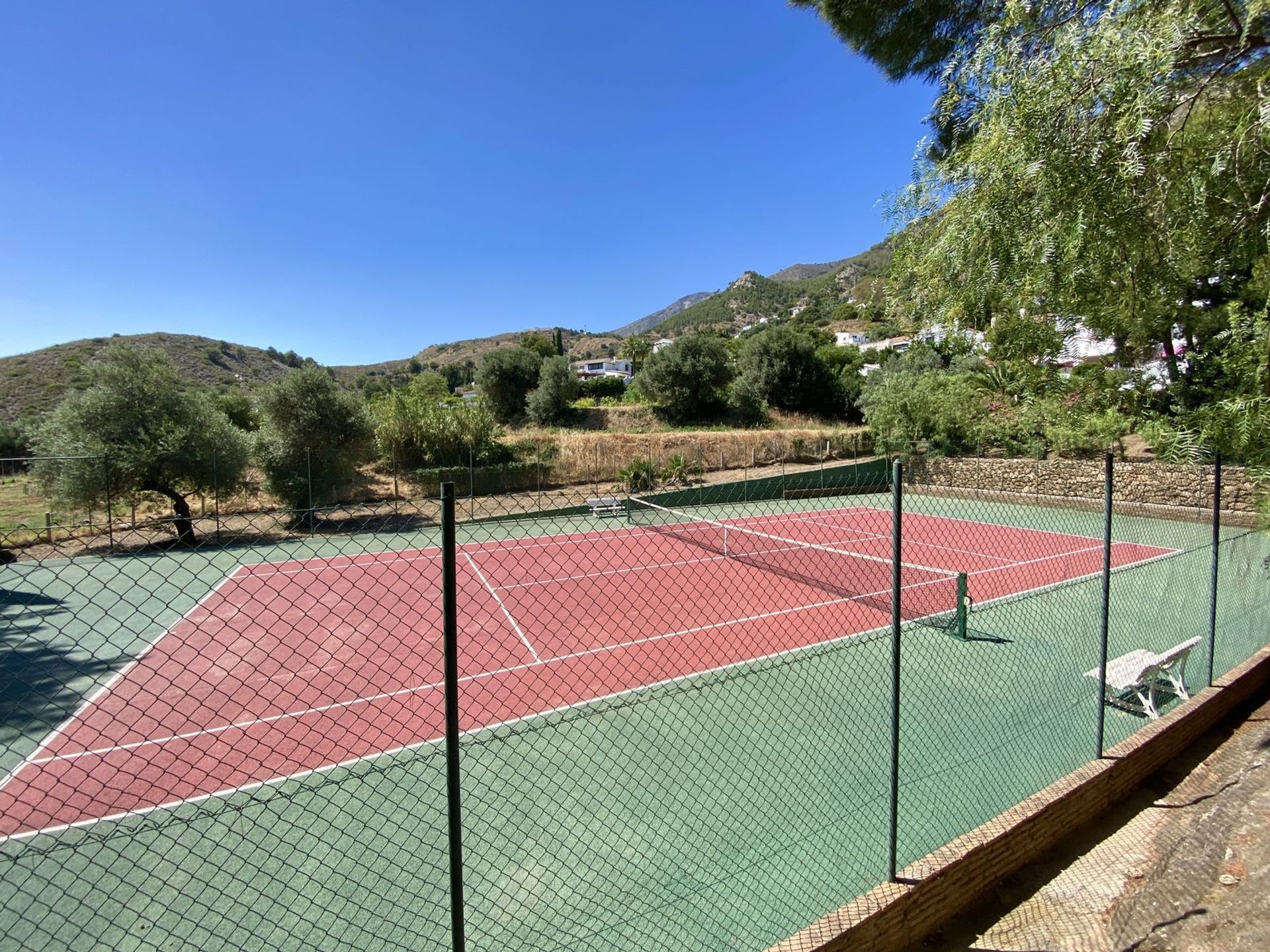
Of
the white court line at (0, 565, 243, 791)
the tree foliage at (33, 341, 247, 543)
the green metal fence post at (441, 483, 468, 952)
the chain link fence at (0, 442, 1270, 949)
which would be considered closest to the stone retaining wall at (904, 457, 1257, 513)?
the chain link fence at (0, 442, 1270, 949)

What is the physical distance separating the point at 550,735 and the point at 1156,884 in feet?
14.7

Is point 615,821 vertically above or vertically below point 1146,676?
below

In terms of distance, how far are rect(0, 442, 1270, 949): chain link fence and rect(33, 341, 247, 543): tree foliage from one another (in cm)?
448

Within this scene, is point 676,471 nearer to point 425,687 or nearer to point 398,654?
point 398,654

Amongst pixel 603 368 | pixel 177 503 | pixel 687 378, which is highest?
pixel 603 368

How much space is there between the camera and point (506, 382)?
41281 mm

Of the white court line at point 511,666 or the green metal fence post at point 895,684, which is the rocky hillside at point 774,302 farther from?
the green metal fence post at point 895,684

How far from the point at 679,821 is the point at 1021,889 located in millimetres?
2106

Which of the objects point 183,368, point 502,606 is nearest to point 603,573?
point 502,606

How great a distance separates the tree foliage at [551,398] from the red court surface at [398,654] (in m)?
23.3

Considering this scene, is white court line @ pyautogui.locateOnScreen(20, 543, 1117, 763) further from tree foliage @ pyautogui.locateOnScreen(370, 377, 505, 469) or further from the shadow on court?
tree foliage @ pyautogui.locateOnScreen(370, 377, 505, 469)

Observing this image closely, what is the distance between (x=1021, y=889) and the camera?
331 cm

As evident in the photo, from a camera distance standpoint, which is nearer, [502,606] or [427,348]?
[502,606]

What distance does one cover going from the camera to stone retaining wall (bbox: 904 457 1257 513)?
15641 millimetres
